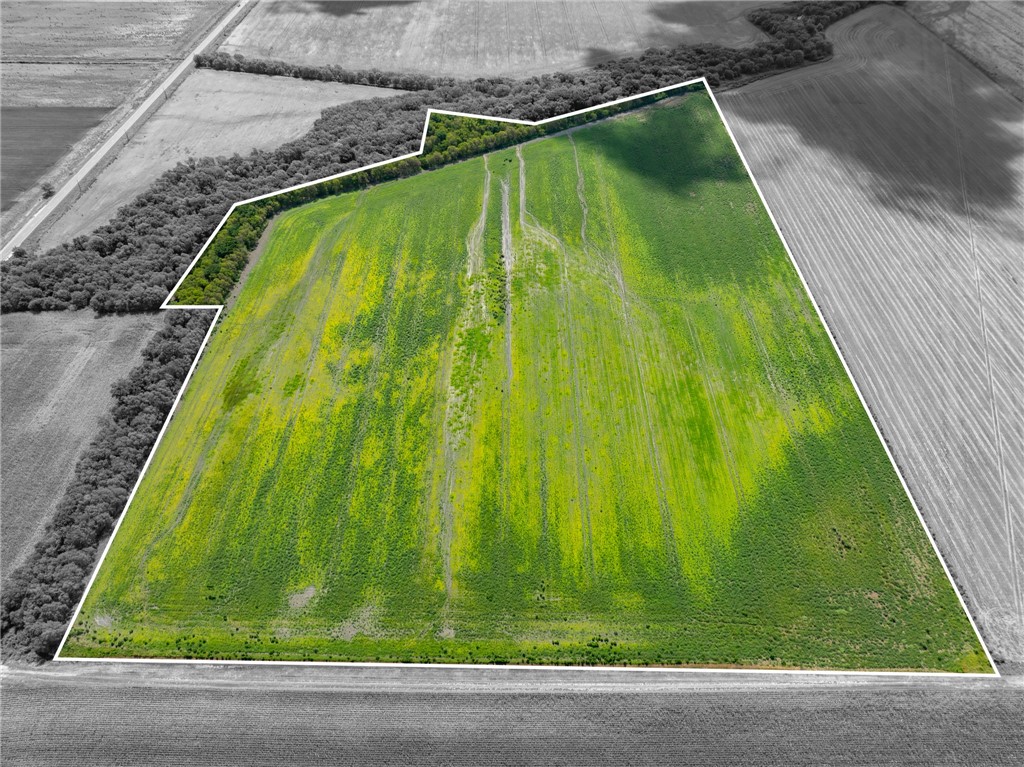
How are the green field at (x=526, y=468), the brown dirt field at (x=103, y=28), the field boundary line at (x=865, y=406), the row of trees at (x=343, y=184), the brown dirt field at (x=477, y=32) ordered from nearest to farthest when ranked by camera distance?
the green field at (x=526, y=468) → the field boundary line at (x=865, y=406) → the row of trees at (x=343, y=184) → the brown dirt field at (x=477, y=32) → the brown dirt field at (x=103, y=28)

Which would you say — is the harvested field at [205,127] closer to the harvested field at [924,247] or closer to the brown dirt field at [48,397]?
the brown dirt field at [48,397]

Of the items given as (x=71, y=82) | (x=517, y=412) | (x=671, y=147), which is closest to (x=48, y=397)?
(x=517, y=412)

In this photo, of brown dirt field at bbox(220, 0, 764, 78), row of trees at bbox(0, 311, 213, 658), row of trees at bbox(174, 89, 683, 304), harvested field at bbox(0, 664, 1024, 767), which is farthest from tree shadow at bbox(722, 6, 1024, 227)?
row of trees at bbox(0, 311, 213, 658)

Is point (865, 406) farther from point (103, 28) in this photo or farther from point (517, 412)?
point (103, 28)

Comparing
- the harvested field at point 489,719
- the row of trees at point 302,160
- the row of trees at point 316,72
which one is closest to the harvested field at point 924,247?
the row of trees at point 302,160

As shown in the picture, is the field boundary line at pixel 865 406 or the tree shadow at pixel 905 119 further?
the tree shadow at pixel 905 119

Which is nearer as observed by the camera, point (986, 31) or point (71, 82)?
point (71, 82)

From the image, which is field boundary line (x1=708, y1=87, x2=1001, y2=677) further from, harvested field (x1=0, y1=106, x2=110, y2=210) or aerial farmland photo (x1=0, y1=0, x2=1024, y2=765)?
harvested field (x1=0, y1=106, x2=110, y2=210)
